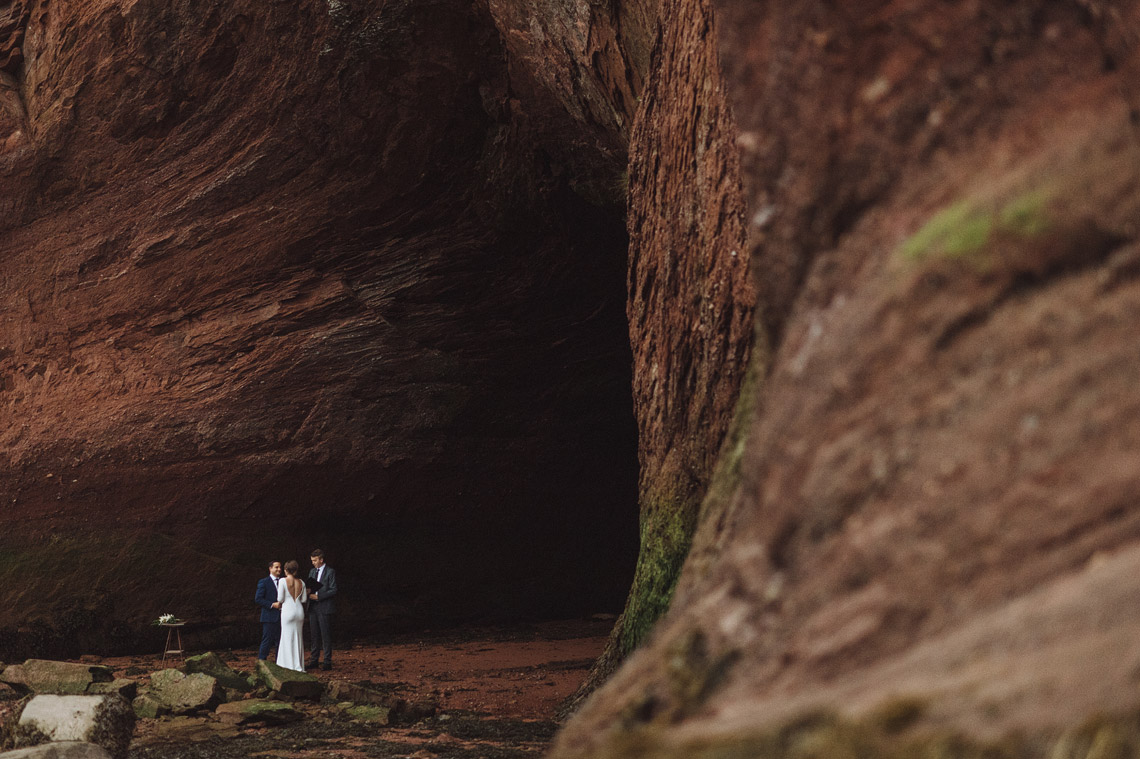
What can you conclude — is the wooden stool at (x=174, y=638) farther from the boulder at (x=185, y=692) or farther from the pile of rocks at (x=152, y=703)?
the boulder at (x=185, y=692)

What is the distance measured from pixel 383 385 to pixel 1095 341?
1457 cm

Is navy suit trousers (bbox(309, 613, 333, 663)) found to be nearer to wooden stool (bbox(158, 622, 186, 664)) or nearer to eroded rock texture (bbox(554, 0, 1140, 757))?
wooden stool (bbox(158, 622, 186, 664))

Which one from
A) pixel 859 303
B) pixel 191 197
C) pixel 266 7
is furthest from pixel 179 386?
pixel 859 303

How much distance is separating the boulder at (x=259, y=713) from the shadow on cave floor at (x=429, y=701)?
98mm

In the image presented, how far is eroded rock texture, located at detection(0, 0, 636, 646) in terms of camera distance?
1337 cm

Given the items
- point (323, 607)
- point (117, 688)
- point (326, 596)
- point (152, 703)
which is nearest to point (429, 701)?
point (152, 703)

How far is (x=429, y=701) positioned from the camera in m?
9.17

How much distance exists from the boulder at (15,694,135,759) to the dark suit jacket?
564cm

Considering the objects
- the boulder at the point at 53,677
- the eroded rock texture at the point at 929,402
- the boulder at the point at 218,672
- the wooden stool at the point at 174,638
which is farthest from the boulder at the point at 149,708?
the eroded rock texture at the point at 929,402

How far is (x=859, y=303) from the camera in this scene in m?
2.44

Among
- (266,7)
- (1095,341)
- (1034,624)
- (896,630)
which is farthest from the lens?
(266,7)

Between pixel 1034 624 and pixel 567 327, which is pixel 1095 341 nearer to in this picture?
pixel 1034 624

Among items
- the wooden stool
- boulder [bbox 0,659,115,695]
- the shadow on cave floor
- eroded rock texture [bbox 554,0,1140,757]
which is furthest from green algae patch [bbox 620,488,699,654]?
the wooden stool

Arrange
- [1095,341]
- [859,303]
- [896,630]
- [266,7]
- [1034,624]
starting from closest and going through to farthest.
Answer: [1034,624], [896,630], [1095,341], [859,303], [266,7]
